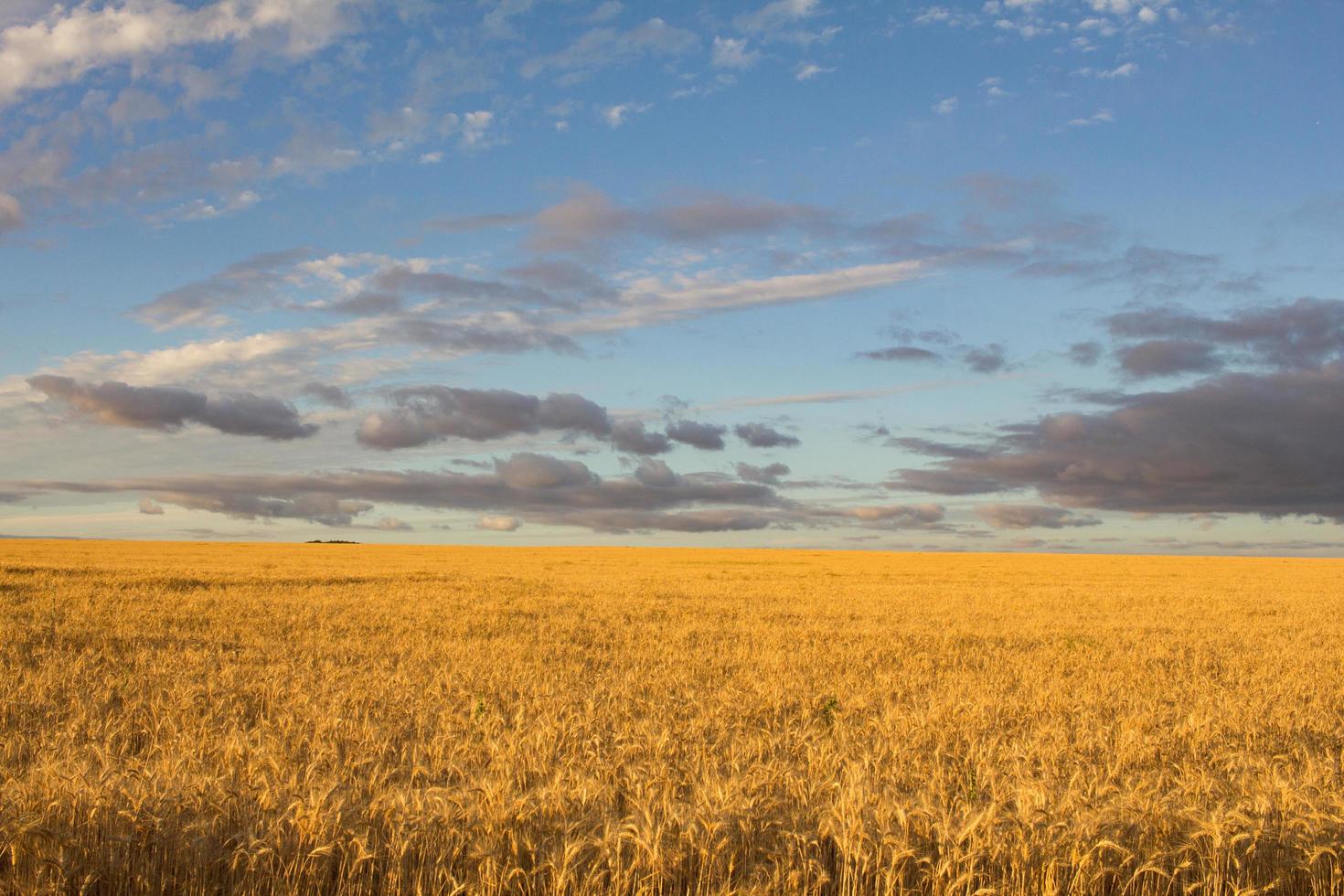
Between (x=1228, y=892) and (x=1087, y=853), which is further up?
(x=1087, y=853)

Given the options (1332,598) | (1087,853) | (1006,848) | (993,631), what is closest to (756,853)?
(1006,848)

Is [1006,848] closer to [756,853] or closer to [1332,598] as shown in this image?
[756,853]

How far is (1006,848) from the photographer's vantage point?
213 inches

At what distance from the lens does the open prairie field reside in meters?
5.25

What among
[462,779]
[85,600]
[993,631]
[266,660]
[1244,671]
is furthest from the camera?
[85,600]

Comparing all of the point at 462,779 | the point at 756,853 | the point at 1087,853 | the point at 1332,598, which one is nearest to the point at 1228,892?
the point at 1087,853

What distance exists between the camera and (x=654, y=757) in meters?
7.91

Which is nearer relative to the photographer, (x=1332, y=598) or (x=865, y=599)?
A: (x=865, y=599)

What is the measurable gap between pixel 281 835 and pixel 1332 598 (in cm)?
4232

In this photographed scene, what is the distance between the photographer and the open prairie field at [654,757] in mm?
5246

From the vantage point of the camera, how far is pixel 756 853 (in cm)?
552

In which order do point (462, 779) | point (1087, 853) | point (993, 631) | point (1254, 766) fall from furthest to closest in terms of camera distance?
point (993, 631)
point (1254, 766)
point (462, 779)
point (1087, 853)

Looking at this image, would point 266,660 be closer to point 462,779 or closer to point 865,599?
point 462,779

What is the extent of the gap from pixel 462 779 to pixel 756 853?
267 centimetres
